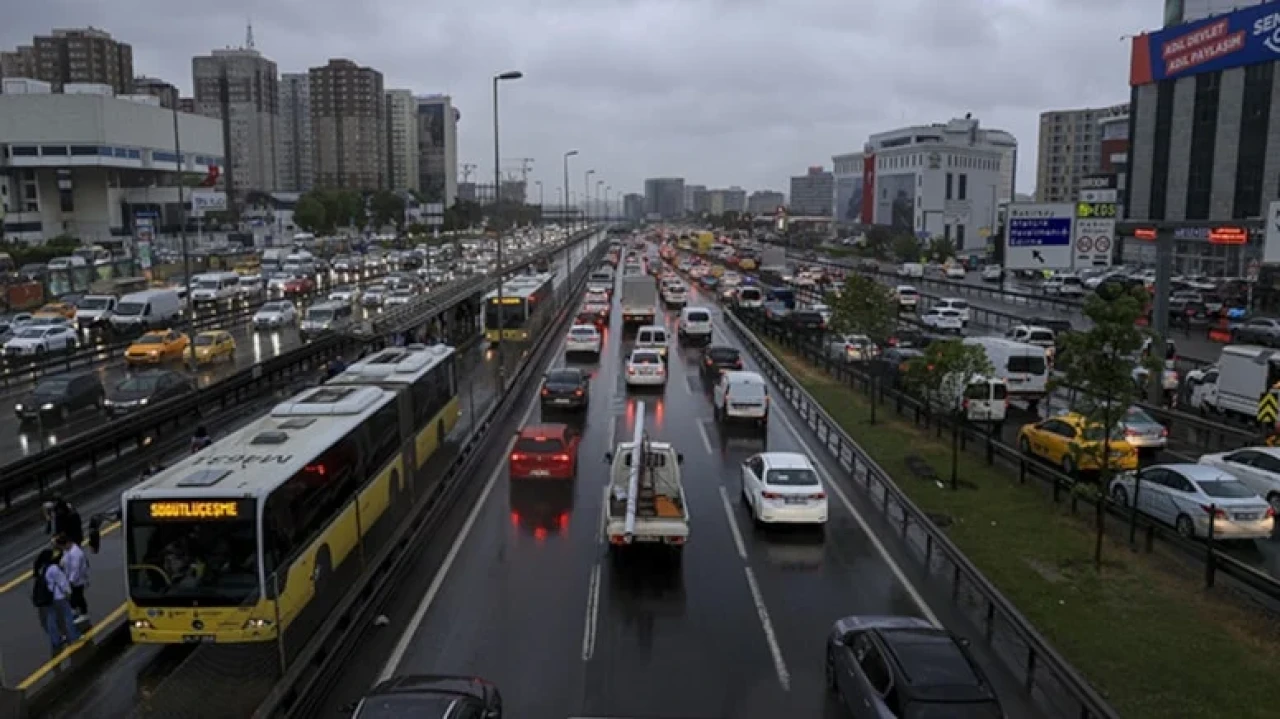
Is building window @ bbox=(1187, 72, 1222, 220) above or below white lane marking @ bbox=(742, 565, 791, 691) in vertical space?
above

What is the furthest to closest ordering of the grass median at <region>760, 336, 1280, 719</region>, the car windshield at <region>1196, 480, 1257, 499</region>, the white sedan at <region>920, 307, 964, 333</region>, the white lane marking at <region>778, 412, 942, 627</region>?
the white sedan at <region>920, 307, 964, 333</region> < the car windshield at <region>1196, 480, 1257, 499</region> < the white lane marking at <region>778, 412, 942, 627</region> < the grass median at <region>760, 336, 1280, 719</region>

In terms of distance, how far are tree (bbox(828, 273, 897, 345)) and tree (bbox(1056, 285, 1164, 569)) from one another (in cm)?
1620

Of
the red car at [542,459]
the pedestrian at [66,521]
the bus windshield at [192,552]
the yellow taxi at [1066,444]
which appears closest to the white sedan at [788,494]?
the red car at [542,459]

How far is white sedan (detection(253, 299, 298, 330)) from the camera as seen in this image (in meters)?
56.6

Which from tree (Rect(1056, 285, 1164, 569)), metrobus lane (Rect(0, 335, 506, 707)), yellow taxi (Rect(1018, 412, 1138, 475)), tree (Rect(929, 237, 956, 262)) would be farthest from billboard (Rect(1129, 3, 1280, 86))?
tree (Rect(929, 237, 956, 262))

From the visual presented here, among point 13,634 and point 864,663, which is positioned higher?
point 864,663

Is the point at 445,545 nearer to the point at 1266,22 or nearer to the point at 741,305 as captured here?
the point at 1266,22

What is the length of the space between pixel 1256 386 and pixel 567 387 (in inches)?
832

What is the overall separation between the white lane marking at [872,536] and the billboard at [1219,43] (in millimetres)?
22016

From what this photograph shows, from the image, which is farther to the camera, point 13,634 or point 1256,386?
point 1256,386

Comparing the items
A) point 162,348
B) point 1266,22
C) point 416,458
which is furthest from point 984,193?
point 416,458

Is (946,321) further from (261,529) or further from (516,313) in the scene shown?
(261,529)

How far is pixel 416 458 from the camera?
75.6 ft

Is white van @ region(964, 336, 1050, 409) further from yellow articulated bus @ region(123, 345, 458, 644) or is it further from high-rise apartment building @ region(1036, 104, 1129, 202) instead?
high-rise apartment building @ region(1036, 104, 1129, 202)
